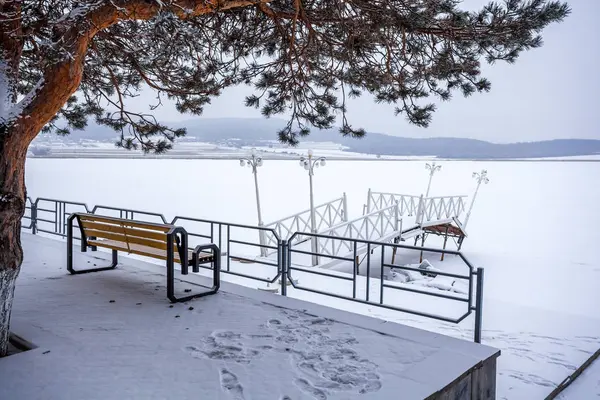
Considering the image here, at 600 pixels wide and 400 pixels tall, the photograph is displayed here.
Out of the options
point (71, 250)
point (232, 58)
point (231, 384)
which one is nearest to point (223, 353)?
point (231, 384)

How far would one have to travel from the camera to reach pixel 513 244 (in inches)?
1115

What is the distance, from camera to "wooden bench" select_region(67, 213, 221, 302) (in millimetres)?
4777

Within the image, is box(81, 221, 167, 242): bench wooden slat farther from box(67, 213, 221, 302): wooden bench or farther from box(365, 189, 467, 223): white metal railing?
box(365, 189, 467, 223): white metal railing

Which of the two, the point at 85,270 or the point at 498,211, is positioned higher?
the point at 85,270

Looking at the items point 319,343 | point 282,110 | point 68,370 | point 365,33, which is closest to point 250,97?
point 282,110

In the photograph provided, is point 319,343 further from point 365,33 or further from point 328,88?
point 328,88

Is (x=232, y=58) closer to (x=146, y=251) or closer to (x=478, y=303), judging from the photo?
(x=146, y=251)

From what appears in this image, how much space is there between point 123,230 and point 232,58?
3269 millimetres

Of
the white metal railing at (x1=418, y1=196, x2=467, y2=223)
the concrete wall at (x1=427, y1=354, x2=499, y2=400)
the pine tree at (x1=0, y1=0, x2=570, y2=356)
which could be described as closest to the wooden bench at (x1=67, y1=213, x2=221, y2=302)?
the pine tree at (x1=0, y1=0, x2=570, y2=356)

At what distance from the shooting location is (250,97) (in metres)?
6.95

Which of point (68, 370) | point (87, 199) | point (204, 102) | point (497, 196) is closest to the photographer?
point (68, 370)

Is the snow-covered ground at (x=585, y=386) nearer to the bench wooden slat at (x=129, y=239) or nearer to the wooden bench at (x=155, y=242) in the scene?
the wooden bench at (x=155, y=242)

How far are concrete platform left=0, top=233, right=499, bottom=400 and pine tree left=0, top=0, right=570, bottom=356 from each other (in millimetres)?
658

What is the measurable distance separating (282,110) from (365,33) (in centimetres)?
190
